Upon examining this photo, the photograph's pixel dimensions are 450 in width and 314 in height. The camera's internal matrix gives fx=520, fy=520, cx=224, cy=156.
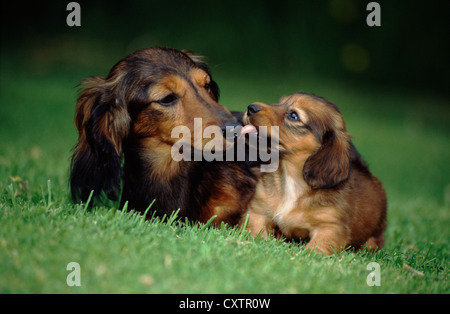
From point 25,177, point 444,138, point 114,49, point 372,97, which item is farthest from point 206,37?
point 25,177

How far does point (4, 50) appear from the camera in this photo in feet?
40.7

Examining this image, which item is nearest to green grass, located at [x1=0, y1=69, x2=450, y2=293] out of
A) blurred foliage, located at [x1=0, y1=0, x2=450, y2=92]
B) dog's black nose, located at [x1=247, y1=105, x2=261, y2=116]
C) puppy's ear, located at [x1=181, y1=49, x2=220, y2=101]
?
dog's black nose, located at [x1=247, y1=105, x2=261, y2=116]

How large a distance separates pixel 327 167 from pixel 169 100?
113 centimetres

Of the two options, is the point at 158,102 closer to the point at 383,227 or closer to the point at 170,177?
the point at 170,177

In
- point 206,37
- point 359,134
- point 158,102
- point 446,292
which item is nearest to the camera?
point 446,292

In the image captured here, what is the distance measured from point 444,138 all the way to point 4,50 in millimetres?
10353

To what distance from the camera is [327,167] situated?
3465 mm

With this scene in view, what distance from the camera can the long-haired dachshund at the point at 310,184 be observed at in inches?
134

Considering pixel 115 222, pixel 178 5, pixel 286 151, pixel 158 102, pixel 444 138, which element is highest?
pixel 178 5

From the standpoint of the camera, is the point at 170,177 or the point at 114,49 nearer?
the point at 170,177

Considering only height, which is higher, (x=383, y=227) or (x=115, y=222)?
(x=115, y=222)

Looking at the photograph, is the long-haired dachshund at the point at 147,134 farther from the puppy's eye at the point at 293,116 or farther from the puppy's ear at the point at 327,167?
the puppy's ear at the point at 327,167

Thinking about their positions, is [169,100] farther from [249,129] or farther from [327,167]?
[327,167]

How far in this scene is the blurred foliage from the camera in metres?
13.0
